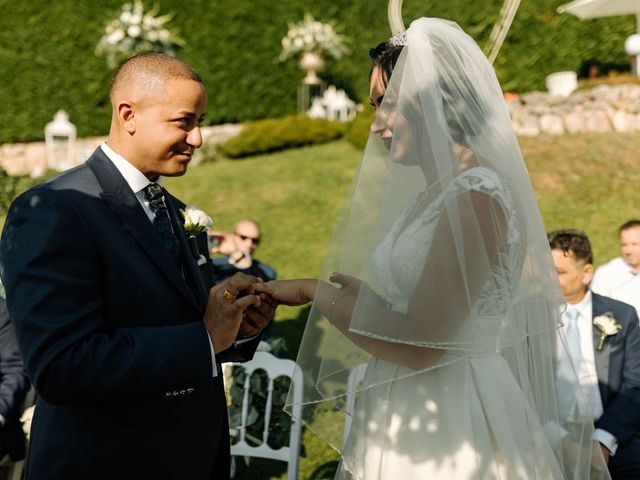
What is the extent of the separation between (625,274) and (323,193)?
18.9 feet

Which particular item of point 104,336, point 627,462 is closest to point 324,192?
point 627,462

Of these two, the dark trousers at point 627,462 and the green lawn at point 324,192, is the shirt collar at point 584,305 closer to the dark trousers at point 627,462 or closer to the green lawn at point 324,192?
the dark trousers at point 627,462

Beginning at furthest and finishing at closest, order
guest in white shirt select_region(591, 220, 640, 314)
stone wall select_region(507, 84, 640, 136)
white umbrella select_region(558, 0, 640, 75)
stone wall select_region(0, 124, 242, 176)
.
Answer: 1. stone wall select_region(0, 124, 242, 176)
2. white umbrella select_region(558, 0, 640, 75)
3. stone wall select_region(507, 84, 640, 136)
4. guest in white shirt select_region(591, 220, 640, 314)

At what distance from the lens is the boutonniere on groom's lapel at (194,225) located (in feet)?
8.44

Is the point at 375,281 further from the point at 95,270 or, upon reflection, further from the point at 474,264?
the point at 95,270

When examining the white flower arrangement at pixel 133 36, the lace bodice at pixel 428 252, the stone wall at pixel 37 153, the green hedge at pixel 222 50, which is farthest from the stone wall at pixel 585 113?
the lace bodice at pixel 428 252

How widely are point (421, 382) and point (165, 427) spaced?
94 cm

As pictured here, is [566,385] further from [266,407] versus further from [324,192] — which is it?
[324,192]

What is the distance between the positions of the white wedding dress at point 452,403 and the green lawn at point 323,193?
4617mm

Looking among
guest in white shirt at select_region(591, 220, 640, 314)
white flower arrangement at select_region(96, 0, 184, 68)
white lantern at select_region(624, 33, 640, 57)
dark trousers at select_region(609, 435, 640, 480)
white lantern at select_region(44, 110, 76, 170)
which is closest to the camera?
dark trousers at select_region(609, 435, 640, 480)

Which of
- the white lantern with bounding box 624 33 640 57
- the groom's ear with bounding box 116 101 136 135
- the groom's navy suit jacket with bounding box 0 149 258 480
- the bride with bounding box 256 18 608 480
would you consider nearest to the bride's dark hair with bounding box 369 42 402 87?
the bride with bounding box 256 18 608 480

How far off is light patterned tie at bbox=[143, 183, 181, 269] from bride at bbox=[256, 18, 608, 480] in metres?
0.58

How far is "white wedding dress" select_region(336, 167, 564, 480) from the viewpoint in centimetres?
227

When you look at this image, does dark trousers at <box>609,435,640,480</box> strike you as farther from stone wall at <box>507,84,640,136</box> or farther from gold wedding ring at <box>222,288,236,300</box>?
stone wall at <box>507,84,640,136</box>
